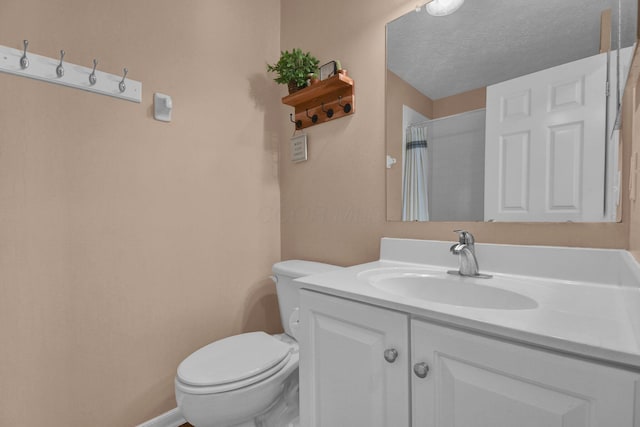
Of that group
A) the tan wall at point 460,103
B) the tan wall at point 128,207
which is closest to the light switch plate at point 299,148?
the tan wall at point 128,207

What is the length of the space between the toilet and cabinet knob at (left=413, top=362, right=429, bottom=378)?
672 millimetres

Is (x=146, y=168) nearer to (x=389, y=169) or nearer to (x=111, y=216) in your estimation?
(x=111, y=216)

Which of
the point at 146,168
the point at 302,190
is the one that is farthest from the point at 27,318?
the point at 302,190

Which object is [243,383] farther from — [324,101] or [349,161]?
[324,101]

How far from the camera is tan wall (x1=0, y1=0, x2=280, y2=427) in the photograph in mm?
1040

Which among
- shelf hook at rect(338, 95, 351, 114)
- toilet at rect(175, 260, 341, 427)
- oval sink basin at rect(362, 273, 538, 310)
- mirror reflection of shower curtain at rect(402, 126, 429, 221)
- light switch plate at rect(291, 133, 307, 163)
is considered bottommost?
toilet at rect(175, 260, 341, 427)

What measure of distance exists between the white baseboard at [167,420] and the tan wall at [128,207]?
0.10ft

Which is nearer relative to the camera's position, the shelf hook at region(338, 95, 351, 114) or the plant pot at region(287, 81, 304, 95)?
the shelf hook at region(338, 95, 351, 114)

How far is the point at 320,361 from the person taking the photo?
33.1 inches

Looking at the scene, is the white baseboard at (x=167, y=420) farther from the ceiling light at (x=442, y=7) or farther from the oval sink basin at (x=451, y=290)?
the ceiling light at (x=442, y=7)

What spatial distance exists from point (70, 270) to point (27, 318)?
0.64 feet

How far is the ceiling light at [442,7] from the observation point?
113 centimetres

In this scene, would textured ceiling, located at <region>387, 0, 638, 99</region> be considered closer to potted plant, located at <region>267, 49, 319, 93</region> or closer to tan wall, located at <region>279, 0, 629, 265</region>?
tan wall, located at <region>279, 0, 629, 265</region>

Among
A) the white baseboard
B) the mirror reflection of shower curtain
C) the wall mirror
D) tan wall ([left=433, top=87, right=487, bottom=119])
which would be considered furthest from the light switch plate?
the white baseboard
